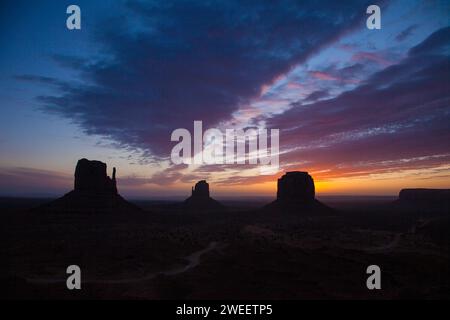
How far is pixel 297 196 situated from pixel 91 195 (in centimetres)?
7257

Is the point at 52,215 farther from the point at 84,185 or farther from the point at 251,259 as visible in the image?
the point at 251,259

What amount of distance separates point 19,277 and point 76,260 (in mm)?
7057

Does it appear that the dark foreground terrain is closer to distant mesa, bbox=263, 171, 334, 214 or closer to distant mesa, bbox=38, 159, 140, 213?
distant mesa, bbox=38, 159, 140, 213

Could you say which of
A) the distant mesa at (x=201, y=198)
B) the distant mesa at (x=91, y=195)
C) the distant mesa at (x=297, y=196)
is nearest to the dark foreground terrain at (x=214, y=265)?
the distant mesa at (x=91, y=195)

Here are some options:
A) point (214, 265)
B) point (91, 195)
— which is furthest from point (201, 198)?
point (214, 265)

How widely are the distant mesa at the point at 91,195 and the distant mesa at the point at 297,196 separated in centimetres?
5542

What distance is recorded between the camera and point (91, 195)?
75438mm

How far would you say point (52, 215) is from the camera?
218ft

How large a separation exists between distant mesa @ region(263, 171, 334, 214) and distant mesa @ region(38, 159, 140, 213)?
5542 centimetres

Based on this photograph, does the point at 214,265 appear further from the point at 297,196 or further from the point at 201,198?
the point at 201,198

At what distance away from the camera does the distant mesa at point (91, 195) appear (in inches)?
2778

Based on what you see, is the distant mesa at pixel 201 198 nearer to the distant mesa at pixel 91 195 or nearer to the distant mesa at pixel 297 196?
the distant mesa at pixel 297 196
